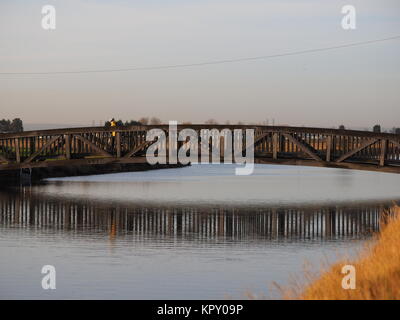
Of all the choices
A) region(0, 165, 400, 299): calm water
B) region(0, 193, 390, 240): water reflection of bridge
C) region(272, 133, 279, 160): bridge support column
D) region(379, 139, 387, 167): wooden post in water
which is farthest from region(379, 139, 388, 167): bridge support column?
region(272, 133, 279, 160): bridge support column

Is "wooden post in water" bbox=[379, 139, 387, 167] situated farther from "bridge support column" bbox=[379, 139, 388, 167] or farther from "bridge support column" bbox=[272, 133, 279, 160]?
"bridge support column" bbox=[272, 133, 279, 160]

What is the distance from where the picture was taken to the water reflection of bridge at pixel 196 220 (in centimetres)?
3797

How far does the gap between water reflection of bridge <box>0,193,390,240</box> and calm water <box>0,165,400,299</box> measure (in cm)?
5

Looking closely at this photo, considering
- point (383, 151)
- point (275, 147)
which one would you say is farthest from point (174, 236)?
point (383, 151)

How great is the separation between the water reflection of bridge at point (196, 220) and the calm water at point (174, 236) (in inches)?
1.8

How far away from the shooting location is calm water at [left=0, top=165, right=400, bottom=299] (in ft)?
82.9

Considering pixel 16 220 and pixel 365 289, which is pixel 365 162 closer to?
pixel 16 220

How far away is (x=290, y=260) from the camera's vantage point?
3009 centimetres

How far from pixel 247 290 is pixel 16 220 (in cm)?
2019

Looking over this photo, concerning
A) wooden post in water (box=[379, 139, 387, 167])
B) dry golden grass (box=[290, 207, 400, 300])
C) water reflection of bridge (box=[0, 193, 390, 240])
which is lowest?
water reflection of bridge (box=[0, 193, 390, 240])

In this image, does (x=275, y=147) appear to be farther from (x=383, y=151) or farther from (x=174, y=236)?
(x=174, y=236)

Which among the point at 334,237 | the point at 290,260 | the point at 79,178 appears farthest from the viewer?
the point at 79,178

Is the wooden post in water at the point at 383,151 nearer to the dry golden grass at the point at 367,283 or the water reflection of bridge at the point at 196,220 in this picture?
the water reflection of bridge at the point at 196,220
